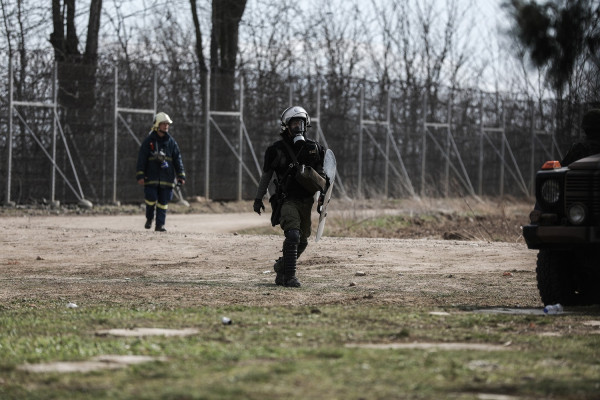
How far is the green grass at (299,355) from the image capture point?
6.11m

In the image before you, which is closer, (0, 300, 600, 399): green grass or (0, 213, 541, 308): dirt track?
(0, 300, 600, 399): green grass

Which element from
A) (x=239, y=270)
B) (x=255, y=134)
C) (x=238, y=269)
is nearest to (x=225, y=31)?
(x=255, y=134)

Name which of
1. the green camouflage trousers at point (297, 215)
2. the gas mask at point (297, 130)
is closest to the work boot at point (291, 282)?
the green camouflage trousers at point (297, 215)

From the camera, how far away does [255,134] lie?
30.7 metres

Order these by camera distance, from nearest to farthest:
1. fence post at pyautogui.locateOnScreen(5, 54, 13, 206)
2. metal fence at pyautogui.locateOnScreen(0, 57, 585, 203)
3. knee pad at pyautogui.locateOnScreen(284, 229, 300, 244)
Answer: knee pad at pyautogui.locateOnScreen(284, 229, 300, 244), fence post at pyautogui.locateOnScreen(5, 54, 13, 206), metal fence at pyautogui.locateOnScreen(0, 57, 585, 203)

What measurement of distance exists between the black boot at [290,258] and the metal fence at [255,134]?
11.2 metres

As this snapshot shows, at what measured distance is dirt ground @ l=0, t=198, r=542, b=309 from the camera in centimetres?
1130

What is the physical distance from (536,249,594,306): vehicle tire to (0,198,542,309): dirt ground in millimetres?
374

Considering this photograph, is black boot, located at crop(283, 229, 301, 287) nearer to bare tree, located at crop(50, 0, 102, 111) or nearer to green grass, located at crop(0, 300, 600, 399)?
green grass, located at crop(0, 300, 600, 399)

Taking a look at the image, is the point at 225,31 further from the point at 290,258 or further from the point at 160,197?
the point at 290,258

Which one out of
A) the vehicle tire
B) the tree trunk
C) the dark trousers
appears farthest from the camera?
the tree trunk

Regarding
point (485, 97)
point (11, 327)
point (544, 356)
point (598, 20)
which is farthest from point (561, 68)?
point (485, 97)

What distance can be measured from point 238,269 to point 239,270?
0.59 ft

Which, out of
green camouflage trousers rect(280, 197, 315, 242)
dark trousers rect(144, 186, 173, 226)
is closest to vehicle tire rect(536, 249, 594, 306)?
green camouflage trousers rect(280, 197, 315, 242)
